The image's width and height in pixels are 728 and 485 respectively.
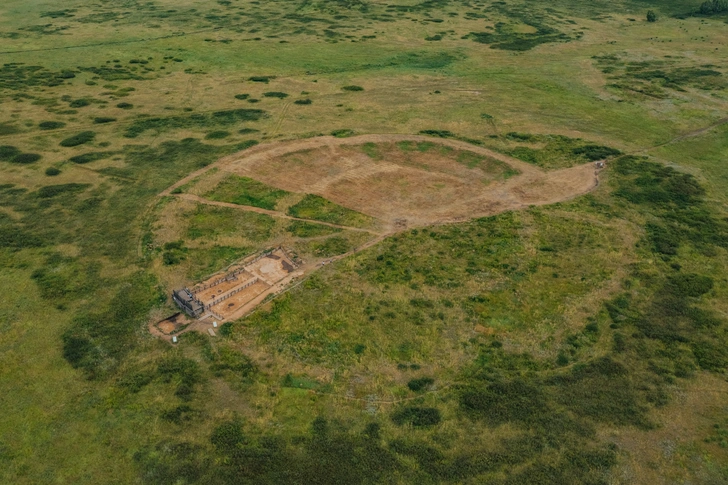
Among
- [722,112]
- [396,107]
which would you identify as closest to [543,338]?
[396,107]

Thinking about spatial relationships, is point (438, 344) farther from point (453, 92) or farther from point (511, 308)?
point (453, 92)

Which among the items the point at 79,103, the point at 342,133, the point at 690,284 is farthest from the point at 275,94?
the point at 690,284

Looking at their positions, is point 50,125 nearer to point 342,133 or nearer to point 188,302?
point 342,133

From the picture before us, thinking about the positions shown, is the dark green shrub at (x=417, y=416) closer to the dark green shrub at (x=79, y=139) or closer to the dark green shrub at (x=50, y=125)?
the dark green shrub at (x=79, y=139)

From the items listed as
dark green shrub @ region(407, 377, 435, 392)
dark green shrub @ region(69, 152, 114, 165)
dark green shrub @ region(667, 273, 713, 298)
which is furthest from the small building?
dark green shrub @ region(667, 273, 713, 298)

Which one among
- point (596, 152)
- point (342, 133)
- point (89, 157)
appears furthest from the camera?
point (342, 133)

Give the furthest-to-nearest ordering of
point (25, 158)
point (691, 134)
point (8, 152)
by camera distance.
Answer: point (691, 134) → point (8, 152) → point (25, 158)
